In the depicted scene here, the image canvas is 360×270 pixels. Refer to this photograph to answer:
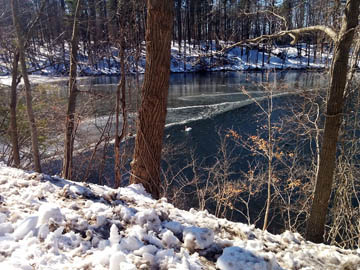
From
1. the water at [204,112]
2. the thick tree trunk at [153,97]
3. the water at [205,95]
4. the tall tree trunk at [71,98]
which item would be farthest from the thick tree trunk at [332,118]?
the water at [205,95]

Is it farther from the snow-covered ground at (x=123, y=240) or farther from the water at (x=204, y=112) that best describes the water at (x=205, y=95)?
the snow-covered ground at (x=123, y=240)

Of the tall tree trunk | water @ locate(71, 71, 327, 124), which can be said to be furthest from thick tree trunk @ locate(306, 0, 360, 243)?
water @ locate(71, 71, 327, 124)

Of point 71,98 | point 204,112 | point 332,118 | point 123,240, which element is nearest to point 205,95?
point 204,112

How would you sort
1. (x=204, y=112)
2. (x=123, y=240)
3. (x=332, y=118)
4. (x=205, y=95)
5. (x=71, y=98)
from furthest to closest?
Result: (x=205, y=95)
(x=204, y=112)
(x=71, y=98)
(x=332, y=118)
(x=123, y=240)

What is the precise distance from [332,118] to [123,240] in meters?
3.17

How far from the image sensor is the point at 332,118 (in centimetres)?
378

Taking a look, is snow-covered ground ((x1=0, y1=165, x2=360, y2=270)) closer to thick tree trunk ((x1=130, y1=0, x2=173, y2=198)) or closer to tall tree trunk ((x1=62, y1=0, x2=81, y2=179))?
thick tree trunk ((x1=130, y1=0, x2=173, y2=198))

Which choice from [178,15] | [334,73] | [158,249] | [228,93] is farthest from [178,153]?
[178,15]

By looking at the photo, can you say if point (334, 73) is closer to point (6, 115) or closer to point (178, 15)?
point (6, 115)

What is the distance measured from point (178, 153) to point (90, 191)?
34.5 ft

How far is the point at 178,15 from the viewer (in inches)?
2073

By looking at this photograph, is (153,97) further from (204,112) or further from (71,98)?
(204,112)

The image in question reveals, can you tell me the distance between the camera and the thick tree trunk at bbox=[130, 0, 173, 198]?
3619 mm

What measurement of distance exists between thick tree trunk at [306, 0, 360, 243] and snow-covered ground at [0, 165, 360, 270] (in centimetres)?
167
